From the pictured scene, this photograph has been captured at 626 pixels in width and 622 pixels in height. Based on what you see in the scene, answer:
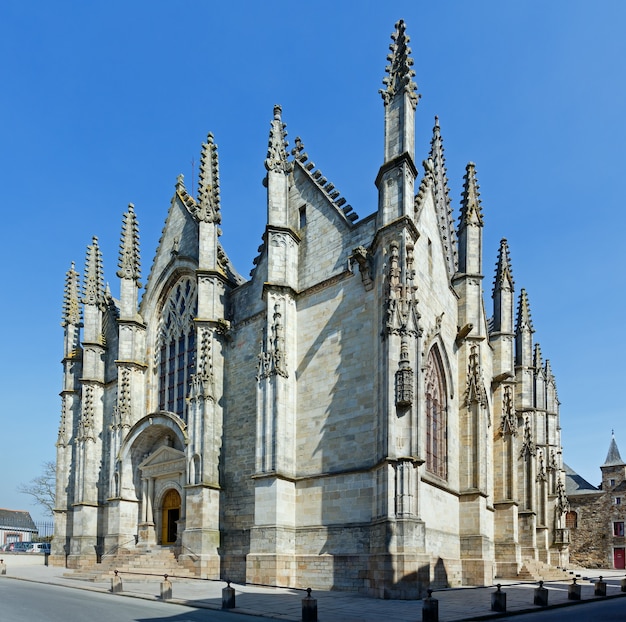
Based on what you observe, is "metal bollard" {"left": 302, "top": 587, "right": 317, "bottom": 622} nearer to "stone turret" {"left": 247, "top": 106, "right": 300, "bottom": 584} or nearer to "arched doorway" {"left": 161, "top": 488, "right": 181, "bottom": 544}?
"stone turret" {"left": 247, "top": 106, "right": 300, "bottom": 584}

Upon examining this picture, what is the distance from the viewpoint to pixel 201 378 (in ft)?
72.5

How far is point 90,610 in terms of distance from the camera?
41.3ft

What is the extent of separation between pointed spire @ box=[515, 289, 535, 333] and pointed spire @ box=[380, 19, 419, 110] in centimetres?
1695

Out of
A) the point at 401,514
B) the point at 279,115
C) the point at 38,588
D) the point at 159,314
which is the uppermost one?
the point at 279,115

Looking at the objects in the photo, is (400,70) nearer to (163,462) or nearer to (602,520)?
(163,462)

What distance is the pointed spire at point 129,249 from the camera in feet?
90.4

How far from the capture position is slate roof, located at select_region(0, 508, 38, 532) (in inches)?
2448

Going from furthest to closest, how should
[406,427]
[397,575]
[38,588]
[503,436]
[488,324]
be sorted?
[488,324]
[503,436]
[38,588]
[406,427]
[397,575]

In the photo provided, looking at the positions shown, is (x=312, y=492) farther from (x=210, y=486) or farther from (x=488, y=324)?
(x=488, y=324)

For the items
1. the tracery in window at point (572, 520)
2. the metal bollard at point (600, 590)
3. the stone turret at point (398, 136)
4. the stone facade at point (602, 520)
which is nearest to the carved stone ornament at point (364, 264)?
the stone turret at point (398, 136)

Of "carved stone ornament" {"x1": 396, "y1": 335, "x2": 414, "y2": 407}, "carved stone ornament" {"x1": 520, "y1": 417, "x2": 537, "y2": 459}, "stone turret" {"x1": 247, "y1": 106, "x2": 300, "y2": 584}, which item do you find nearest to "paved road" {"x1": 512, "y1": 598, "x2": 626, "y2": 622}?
"carved stone ornament" {"x1": 396, "y1": 335, "x2": 414, "y2": 407}

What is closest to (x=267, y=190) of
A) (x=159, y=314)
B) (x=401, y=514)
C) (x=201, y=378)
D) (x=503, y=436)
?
(x=201, y=378)

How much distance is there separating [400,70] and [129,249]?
14.7 metres

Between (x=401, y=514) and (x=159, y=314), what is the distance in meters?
15.5
